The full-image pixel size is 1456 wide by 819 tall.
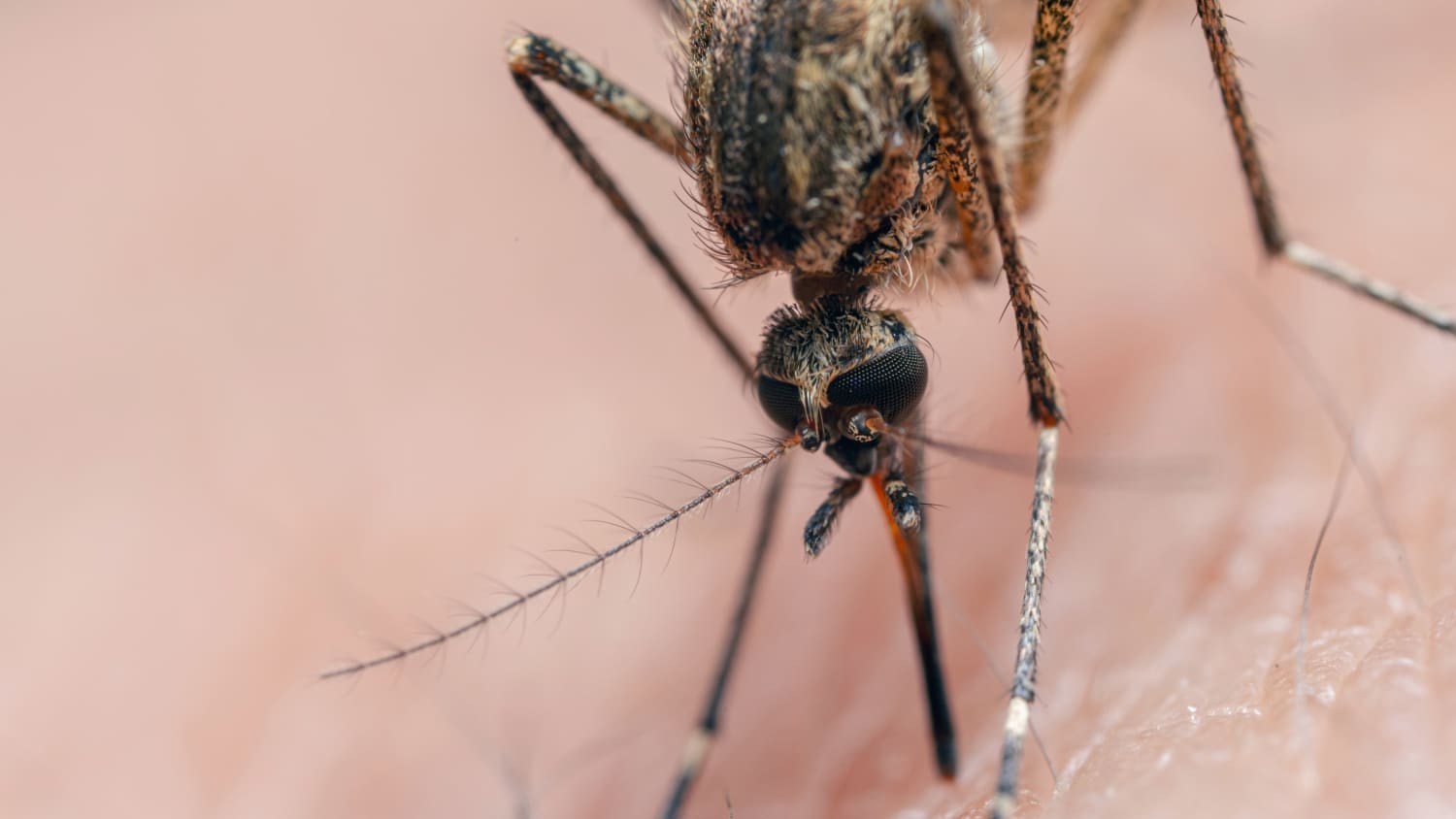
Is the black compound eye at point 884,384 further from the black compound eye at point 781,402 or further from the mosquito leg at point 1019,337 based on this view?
the mosquito leg at point 1019,337

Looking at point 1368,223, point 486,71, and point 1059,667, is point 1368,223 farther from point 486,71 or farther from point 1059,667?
point 486,71

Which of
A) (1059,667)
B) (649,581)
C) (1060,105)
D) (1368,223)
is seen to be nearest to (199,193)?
(649,581)

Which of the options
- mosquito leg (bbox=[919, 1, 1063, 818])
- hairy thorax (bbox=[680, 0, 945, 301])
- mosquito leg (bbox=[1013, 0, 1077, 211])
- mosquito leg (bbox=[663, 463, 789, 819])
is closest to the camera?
mosquito leg (bbox=[919, 1, 1063, 818])

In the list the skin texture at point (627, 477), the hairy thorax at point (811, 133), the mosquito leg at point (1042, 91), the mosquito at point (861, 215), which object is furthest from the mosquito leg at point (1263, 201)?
the hairy thorax at point (811, 133)

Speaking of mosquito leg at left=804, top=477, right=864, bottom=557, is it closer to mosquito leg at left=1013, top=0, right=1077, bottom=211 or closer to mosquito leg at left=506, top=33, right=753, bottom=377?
mosquito leg at left=506, top=33, right=753, bottom=377

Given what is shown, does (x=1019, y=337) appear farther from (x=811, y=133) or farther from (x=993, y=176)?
(x=811, y=133)

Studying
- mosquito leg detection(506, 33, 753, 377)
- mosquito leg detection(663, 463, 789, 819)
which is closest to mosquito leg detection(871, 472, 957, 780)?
mosquito leg detection(663, 463, 789, 819)

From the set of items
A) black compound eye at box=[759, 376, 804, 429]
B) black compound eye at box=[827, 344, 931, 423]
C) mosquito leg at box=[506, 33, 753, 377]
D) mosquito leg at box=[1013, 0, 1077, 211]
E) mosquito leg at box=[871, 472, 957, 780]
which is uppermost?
mosquito leg at box=[506, 33, 753, 377]
